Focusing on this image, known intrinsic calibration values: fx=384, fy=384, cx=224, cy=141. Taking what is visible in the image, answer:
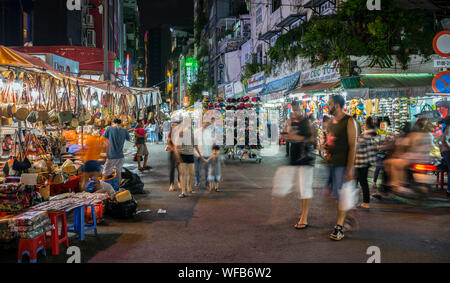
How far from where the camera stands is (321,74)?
16484mm

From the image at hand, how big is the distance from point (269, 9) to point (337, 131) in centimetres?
2194

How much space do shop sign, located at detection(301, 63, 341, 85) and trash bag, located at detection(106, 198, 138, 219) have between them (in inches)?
417

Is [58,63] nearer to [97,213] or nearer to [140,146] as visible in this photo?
[140,146]

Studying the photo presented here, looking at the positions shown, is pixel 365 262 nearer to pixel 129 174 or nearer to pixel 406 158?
pixel 406 158

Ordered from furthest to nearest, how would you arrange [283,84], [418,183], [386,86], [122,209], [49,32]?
[283,84]
[49,32]
[386,86]
[122,209]
[418,183]

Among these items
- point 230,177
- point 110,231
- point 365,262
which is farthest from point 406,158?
point 230,177

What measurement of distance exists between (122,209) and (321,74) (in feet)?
38.6

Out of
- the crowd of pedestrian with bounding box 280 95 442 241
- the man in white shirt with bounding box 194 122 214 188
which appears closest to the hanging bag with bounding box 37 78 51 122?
the man in white shirt with bounding box 194 122 214 188

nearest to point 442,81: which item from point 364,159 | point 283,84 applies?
point 364,159

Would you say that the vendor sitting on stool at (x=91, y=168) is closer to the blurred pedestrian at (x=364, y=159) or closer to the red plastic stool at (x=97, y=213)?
the red plastic stool at (x=97, y=213)

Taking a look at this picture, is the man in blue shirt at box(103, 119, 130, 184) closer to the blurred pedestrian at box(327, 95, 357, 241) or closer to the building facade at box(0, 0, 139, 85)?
the blurred pedestrian at box(327, 95, 357, 241)

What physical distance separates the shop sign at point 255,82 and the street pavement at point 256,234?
54.4 ft

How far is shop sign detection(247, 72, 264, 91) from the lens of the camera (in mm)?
25172

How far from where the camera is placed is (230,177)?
12750mm
